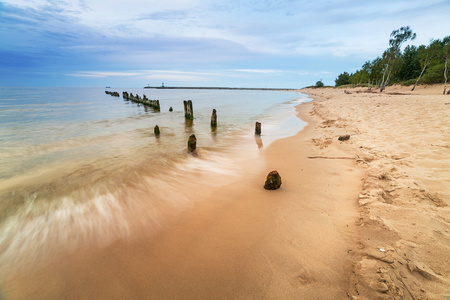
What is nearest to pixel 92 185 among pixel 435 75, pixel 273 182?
pixel 273 182

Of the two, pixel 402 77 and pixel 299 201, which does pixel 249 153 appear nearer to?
pixel 299 201

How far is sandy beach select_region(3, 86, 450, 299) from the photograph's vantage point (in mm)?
2221

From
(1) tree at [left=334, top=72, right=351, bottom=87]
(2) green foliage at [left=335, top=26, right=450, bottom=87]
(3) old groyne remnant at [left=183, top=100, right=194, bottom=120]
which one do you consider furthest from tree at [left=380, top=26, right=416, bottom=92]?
(1) tree at [left=334, top=72, right=351, bottom=87]

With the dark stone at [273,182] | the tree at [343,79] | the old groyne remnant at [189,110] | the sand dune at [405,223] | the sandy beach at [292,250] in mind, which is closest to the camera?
the sand dune at [405,223]

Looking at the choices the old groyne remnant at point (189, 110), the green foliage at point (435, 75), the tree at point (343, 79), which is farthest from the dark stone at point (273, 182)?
the tree at point (343, 79)

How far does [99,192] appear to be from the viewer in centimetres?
520

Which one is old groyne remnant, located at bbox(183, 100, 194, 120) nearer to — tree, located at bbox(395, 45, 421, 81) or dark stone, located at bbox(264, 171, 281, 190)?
dark stone, located at bbox(264, 171, 281, 190)

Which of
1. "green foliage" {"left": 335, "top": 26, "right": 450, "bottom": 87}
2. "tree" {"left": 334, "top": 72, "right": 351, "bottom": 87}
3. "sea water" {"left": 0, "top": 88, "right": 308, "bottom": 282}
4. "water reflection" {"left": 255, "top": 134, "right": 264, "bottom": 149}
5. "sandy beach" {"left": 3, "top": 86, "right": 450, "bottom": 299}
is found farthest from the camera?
"tree" {"left": 334, "top": 72, "right": 351, "bottom": 87}

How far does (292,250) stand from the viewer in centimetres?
282

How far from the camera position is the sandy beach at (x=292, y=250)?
2221 millimetres

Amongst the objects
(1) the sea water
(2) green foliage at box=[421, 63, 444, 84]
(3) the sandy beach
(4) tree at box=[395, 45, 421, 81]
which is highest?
(4) tree at box=[395, 45, 421, 81]

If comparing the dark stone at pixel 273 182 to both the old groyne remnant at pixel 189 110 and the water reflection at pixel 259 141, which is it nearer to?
the water reflection at pixel 259 141

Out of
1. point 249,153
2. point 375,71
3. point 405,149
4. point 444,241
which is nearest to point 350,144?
point 405,149

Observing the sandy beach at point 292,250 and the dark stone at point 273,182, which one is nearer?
the sandy beach at point 292,250
